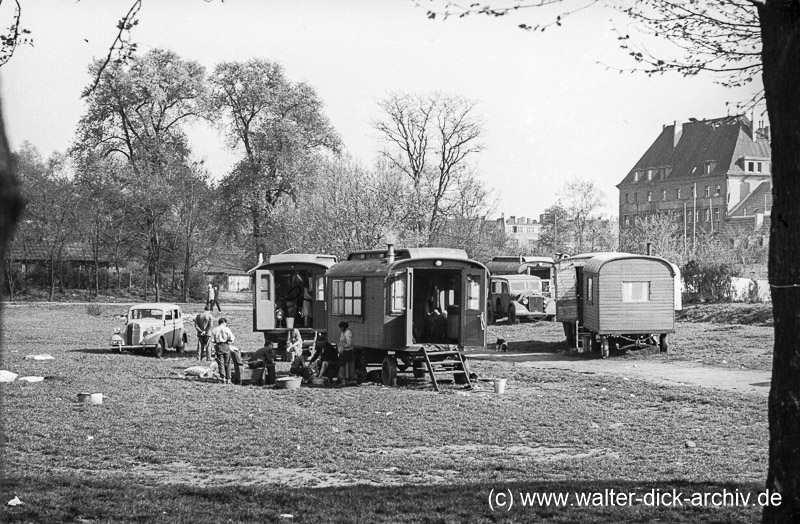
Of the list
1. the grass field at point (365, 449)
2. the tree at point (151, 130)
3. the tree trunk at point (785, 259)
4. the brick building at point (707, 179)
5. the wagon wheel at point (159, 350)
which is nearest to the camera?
the tree trunk at point (785, 259)

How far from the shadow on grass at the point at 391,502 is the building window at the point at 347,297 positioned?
1269 centimetres

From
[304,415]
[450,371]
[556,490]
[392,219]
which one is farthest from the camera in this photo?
[392,219]

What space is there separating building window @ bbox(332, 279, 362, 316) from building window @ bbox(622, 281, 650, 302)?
1017 centimetres

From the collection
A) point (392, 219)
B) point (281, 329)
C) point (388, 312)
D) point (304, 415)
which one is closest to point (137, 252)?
point (392, 219)

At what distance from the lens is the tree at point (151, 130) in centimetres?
5988

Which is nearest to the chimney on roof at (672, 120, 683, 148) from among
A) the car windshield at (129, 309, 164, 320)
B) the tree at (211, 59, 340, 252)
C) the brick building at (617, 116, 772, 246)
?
the brick building at (617, 116, 772, 246)

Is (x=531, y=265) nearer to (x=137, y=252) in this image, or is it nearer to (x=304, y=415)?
(x=137, y=252)

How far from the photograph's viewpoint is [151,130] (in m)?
63.2

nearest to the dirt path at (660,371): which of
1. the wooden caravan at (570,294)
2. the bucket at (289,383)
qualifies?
the wooden caravan at (570,294)

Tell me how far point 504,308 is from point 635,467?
36576 mm

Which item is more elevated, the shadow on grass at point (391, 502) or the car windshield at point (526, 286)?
the car windshield at point (526, 286)

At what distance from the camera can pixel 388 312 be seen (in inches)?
823

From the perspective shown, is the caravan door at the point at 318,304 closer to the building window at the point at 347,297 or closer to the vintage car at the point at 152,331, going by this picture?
the building window at the point at 347,297

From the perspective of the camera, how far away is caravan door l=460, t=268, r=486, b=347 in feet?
69.6
